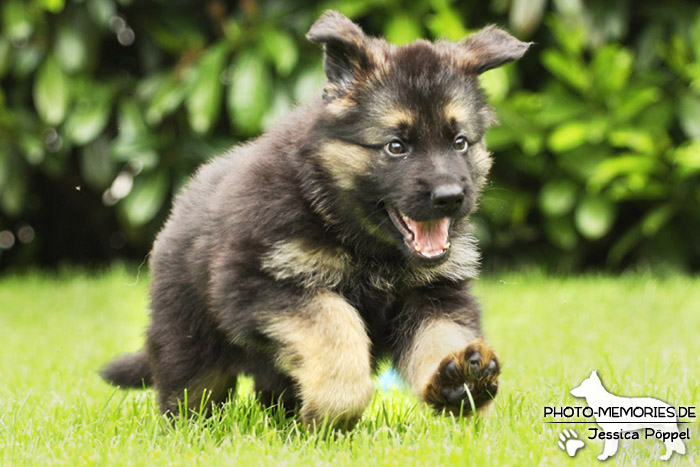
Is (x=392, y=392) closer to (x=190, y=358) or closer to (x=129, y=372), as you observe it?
(x=190, y=358)

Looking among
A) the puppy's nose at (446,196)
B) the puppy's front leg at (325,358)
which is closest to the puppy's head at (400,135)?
the puppy's nose at (446,196)

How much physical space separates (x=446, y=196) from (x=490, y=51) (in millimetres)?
760

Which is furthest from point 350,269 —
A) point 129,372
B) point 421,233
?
point 129,372

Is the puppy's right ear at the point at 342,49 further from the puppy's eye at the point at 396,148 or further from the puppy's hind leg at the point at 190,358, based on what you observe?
the puppy's hind leg at the point at 190,358

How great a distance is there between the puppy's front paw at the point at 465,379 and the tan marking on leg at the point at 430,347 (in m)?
0.07

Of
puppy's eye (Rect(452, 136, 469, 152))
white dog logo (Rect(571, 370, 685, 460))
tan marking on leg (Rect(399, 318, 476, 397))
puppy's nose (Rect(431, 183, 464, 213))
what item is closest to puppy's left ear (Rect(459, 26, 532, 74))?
puppy's eye (Rect(452, 136, 469, 152))

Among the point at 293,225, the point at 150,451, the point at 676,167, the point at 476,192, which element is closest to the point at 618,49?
the point at 676,167

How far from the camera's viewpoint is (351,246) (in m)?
3.61

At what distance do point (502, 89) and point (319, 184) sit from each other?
12.4 ft

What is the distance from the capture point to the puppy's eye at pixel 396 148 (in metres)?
3.54

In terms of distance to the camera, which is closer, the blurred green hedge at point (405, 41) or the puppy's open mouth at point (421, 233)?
the puppy's open mouth at point (421, 233)

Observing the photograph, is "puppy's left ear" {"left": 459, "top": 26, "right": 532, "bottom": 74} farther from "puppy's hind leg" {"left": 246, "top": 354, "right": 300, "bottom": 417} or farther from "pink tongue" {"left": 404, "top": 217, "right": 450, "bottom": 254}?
"puppy's hind leg" {"left": 246, "top": 354, "right": 300, "bottom": 417}

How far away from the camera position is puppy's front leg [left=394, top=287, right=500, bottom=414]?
3.23 metres

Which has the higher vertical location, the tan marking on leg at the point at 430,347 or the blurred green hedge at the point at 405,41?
the blurred green hedge at the point at 405,41
